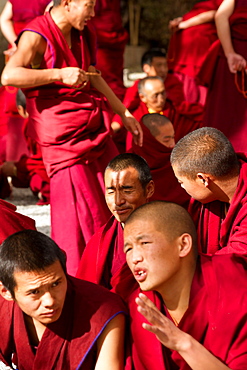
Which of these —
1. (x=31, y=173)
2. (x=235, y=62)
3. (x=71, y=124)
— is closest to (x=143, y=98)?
(x=235, y=62)

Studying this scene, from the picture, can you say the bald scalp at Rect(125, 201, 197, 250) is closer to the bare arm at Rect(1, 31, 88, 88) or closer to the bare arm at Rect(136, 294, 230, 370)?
the bare arm at Rect(136, 294, 230, 370)

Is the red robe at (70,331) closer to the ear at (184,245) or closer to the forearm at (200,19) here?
the ear at (184,245)

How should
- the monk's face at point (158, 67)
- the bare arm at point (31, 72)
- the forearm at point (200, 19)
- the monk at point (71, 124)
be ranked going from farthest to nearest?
the monk's face at point (158, 67) < the forearm at point (200, 19) < the monk at point (71, 124) < the bare arm at point (31, 72)

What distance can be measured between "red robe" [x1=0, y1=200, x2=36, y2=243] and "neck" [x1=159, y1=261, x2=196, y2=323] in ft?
2.62

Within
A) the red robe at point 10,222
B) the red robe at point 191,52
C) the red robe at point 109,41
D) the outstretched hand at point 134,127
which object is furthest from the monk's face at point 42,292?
the red robe at point 109,41

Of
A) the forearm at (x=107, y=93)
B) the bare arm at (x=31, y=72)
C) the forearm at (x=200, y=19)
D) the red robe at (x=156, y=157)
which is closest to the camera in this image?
the bare arm at (x=31, y=72)

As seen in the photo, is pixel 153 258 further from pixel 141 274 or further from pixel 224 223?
pixel 224 223

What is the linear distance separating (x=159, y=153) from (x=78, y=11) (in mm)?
1199

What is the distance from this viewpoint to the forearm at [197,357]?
214cm

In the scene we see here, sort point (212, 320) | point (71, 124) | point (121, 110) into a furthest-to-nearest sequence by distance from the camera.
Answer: point (121, 110) < point (71, 124) < point (212, 320)

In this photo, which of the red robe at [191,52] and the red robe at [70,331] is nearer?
the red robe at [70,331]

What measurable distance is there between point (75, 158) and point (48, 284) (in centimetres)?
153

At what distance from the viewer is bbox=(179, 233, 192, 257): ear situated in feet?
7.66

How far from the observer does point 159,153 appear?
4480 millimetres
